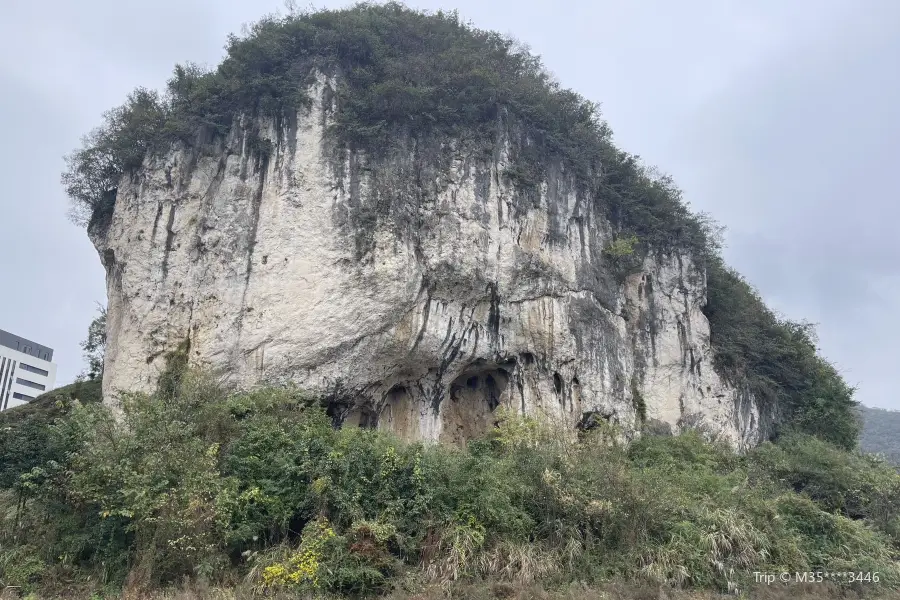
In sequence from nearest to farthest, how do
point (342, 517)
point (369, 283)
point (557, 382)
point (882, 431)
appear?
point (342, 517) → point (369, 283) → point (557, 382) → point (882, 431)

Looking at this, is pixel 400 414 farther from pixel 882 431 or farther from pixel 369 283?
pixel 882 431

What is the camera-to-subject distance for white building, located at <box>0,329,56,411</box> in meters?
47.4

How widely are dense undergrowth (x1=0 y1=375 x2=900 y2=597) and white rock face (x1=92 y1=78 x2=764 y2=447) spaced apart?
2.90m

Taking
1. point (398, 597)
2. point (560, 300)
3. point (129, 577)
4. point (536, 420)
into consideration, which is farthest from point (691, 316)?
point (129, 577)

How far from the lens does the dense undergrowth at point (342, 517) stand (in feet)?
33.4

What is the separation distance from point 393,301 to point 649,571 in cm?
841

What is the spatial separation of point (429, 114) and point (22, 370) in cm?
4670

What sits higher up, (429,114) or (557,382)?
(429,114)

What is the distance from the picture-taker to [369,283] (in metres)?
15.8

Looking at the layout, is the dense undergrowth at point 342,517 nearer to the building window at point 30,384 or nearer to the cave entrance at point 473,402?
the cave entrance at point 473,402

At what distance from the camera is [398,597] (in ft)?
31.2

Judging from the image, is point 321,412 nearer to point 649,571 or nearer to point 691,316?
point 649,571

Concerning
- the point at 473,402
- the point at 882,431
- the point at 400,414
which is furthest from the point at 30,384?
the point at 882,431

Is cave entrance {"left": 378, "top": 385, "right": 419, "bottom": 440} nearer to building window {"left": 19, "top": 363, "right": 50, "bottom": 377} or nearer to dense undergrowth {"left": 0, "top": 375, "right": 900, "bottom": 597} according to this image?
dense undergrowth {"left": 0, "top": 375, "right": 900, "bottom": 597}
